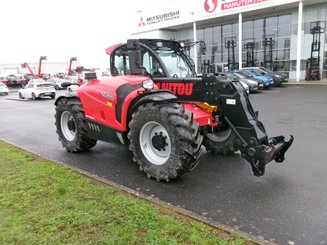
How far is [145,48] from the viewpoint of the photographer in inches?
226

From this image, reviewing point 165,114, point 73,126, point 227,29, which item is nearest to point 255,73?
point 227,29

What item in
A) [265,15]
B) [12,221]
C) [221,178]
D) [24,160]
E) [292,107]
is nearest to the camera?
[12,221]

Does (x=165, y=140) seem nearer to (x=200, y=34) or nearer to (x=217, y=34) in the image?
(x=217, y=34)

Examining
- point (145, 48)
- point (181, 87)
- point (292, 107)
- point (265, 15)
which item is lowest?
point (292, 107)

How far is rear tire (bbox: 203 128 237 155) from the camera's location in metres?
5.82

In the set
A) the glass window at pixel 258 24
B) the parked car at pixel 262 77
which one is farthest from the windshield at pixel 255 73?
the glass window at pixel 258 24

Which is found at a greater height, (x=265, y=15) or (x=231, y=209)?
(x=265, y=15)

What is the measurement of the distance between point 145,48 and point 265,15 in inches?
1214

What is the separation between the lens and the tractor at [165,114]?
4.55m

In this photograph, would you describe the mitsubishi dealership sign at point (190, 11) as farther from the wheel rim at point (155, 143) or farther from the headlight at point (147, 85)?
the wheel rim at point (155, 143)

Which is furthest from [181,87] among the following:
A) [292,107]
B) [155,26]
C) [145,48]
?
[155,26]

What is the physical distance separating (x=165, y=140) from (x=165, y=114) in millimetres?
526

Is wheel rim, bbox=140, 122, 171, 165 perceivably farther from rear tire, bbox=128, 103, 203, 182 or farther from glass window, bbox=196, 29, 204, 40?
glass window, bbox=196, 29, 204, 40

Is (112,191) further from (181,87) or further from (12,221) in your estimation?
(181,87)
